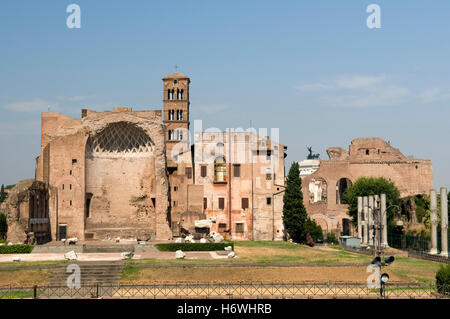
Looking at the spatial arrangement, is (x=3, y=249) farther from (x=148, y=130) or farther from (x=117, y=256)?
(x=148, y=130)

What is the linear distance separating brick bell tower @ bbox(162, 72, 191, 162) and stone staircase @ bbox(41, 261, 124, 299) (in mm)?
40985

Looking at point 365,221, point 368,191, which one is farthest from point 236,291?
point 368,191

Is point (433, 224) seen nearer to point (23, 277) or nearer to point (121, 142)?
point (23, 277)

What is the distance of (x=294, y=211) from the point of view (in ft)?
200

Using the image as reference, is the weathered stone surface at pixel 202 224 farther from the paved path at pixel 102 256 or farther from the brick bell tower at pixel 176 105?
the brick bell tower at pixel 176 105

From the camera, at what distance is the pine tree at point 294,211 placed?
60875mm

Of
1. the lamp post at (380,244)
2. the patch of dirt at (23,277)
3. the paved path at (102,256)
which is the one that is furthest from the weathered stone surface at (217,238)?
the patch of dirt at (23,277)

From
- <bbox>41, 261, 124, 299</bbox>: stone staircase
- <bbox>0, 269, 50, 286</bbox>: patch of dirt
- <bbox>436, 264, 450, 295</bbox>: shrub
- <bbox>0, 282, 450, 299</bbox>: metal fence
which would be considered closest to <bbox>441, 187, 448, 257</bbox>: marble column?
<bbox>0, 282, 450, 299</bbox>: metal fence

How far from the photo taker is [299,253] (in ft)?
152

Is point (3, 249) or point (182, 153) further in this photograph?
point (182, 153)

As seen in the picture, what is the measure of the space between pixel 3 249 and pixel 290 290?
23957 millimetres

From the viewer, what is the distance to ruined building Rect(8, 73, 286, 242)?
5503 cm

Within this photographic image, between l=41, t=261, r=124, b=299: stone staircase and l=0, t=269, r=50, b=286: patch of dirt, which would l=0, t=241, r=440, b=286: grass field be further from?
l=41, t=261, r=124, b=299: stone staircase
